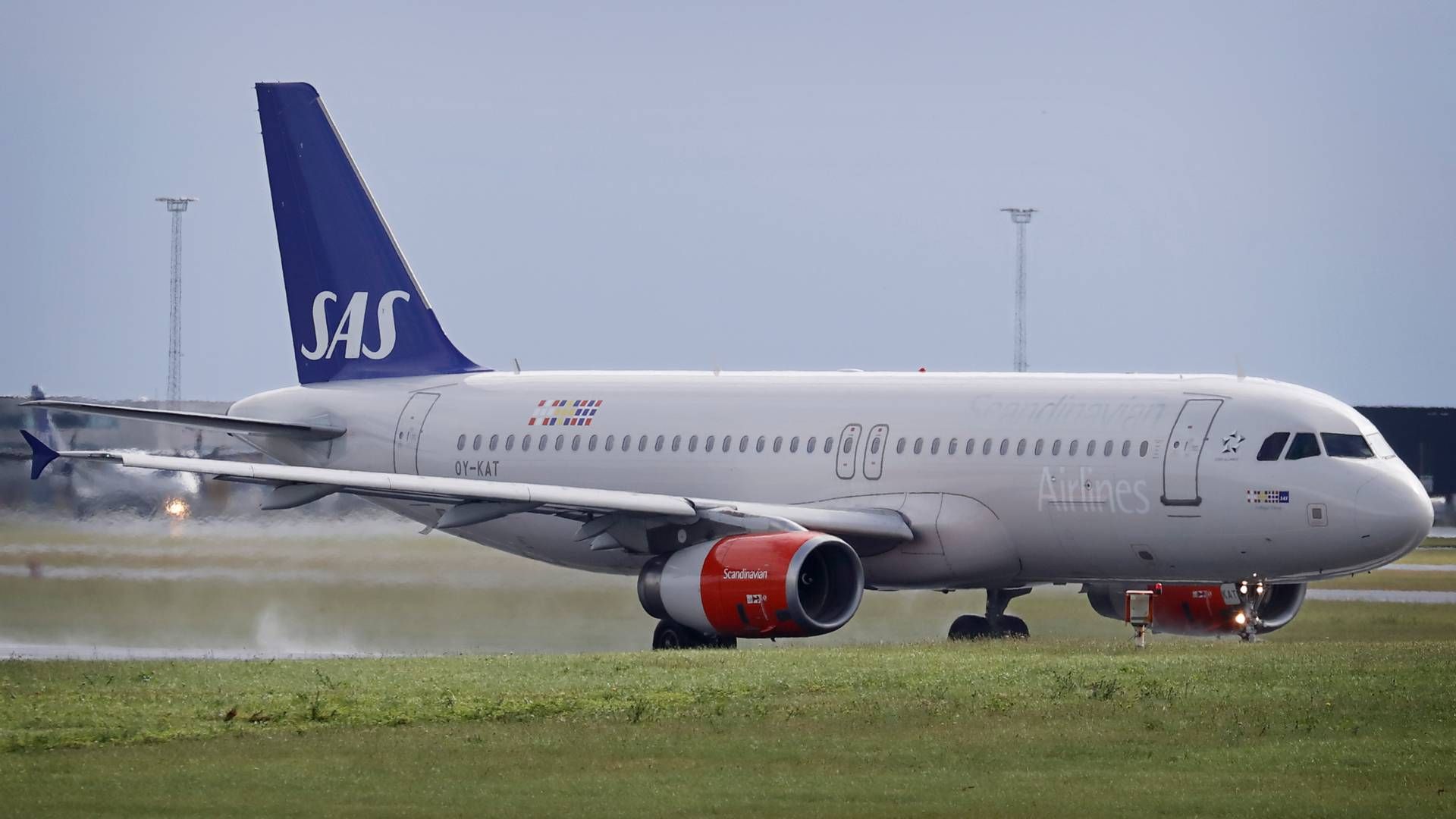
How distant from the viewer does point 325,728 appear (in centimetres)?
1823

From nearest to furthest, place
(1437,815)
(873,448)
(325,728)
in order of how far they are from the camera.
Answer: (1437,815) → (325,728) → (873,448)

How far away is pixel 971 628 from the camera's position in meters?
31.1

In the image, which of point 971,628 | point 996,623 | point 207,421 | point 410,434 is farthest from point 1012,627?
point 207,421

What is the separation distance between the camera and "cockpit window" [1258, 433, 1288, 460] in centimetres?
2692

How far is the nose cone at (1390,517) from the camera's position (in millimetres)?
26344

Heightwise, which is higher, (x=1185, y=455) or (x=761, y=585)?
(x=1185, y=455)

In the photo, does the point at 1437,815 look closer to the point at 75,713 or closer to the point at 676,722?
the point at 676,722

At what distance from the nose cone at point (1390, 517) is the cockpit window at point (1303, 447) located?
72 centimetres

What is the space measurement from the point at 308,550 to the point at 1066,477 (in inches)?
484

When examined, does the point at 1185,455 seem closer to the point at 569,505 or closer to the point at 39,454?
the point at 569,505

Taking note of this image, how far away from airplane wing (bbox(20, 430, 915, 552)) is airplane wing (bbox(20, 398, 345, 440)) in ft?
7.47

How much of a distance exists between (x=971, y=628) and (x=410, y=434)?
903 centimetres

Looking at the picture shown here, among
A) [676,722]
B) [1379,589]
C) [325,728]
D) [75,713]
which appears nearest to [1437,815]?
[676,722]

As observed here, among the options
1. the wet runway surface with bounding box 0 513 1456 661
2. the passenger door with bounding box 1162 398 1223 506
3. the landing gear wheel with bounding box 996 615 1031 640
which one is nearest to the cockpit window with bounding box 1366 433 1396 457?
the passenger door with bounding box 1162 398 1223 506
